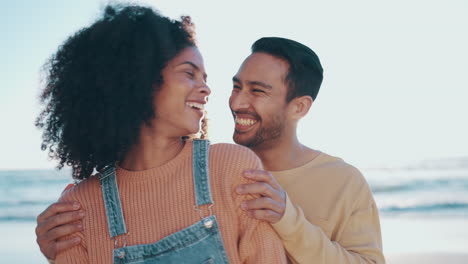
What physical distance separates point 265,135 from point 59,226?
1326 millimetres

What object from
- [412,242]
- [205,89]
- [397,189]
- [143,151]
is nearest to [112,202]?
[143,151]

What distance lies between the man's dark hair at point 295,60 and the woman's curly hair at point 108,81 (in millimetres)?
962

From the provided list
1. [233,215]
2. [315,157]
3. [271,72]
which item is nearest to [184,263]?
[233,215]

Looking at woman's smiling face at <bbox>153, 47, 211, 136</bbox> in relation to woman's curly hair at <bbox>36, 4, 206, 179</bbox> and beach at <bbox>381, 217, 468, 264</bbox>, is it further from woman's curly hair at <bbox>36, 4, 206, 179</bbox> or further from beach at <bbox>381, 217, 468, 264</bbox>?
beach at <bbox>381, 217, 468, 264</bbox>

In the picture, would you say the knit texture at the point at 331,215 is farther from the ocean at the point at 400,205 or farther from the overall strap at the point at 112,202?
the ocean at the point at 400,205

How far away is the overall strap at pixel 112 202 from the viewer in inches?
81.8

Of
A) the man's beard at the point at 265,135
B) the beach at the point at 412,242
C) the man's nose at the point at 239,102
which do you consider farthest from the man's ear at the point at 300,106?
the beach at the point at 412,242

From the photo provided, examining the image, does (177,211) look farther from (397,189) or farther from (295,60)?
(397,189)

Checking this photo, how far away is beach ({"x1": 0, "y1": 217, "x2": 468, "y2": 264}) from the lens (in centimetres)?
576

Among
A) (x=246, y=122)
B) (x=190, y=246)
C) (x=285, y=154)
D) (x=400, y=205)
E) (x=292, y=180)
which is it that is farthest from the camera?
(x=400, y=205)

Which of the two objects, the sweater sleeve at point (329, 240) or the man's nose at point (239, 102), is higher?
the man's nose at point (239, 102)

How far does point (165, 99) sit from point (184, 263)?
0.67 m

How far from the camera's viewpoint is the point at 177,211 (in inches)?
81.2

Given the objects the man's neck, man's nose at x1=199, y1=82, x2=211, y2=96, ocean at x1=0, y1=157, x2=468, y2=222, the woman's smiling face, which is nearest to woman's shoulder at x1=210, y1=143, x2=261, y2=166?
the woman's smiling face
